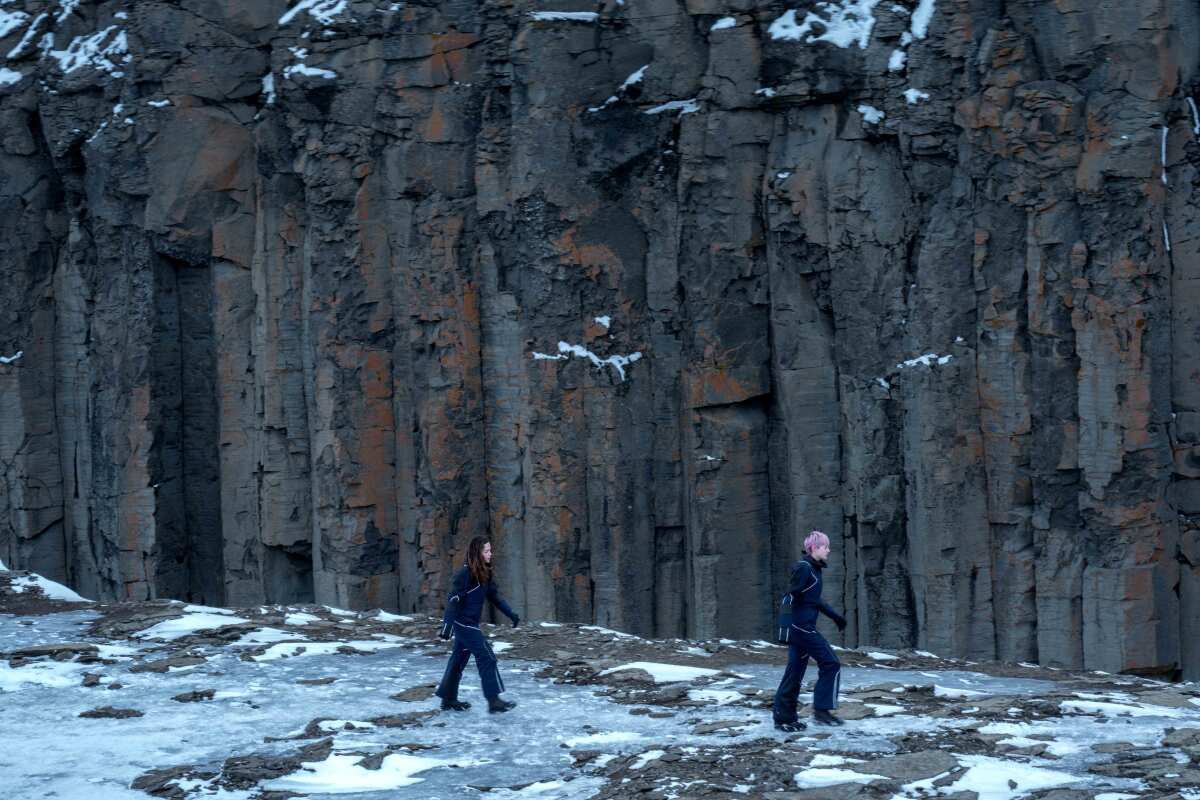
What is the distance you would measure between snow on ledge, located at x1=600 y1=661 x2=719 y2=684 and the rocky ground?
3 centimetres

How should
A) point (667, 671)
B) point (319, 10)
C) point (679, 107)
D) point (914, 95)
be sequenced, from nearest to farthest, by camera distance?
point (667, 671) → point (914, 95) → point (679, 107) → point (319, 10)

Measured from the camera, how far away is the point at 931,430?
21328mm

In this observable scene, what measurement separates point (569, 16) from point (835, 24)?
387cm

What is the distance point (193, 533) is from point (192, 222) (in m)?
5.16

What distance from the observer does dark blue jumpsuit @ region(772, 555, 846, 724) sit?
1198cm

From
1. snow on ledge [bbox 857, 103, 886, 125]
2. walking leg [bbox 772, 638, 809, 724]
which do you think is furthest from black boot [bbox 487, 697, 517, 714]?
snow on ledge [bbox 857, 103, 886, 125]

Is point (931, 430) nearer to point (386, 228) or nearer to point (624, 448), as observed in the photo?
point (624, 448)

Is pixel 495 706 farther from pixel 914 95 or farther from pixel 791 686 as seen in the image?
pixel 914 95

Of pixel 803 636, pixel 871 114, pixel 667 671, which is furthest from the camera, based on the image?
pixel 871 114

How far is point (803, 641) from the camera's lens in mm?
11977

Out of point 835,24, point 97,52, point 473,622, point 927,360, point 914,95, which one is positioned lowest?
point 473,622

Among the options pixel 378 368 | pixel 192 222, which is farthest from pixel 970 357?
pixel 192 222

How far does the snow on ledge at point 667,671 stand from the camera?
558 inches

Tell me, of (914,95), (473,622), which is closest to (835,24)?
(914,95)
